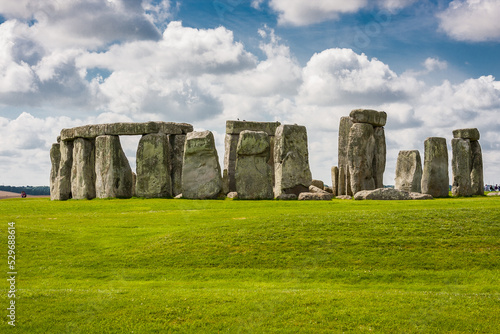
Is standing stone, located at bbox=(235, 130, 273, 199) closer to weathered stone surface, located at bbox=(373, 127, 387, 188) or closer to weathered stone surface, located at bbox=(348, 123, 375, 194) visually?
weathered stone surface, located at bbox=(348, 123, 375, 194)

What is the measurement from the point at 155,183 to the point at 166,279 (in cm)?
1970

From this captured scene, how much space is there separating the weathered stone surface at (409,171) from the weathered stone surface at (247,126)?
9.89m

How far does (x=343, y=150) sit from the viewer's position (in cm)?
4028

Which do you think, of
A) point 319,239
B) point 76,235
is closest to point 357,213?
point 319,239

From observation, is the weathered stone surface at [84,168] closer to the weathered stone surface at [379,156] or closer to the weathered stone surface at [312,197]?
the weathered stone surface at [312,197]

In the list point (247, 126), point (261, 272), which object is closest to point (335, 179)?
point (247, 126)

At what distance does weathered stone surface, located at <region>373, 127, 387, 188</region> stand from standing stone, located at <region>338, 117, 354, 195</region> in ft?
7.47

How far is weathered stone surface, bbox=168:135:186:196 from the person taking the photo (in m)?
39.1

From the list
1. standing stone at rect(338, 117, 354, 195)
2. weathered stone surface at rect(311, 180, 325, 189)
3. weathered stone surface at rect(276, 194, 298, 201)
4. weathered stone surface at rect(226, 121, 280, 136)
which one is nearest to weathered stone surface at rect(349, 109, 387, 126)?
standing stone at rect(338, 117, 354, 195)

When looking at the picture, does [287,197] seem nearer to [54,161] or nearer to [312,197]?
[312,197]

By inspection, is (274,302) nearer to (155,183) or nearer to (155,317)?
(155,317)

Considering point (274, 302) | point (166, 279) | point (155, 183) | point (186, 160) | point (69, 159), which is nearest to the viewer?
point (274, 302)

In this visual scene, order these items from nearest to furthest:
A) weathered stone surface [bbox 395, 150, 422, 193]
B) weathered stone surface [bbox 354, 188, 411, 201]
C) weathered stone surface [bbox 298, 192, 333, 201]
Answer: weathered stone surface [bbox 354, 188, 411, 201] → weathered stone surface [bbox 298, 192, 333, 201] → weathered stone surface [bbox 395, 150, 422, 193]

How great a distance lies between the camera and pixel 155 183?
36250 millimetres
